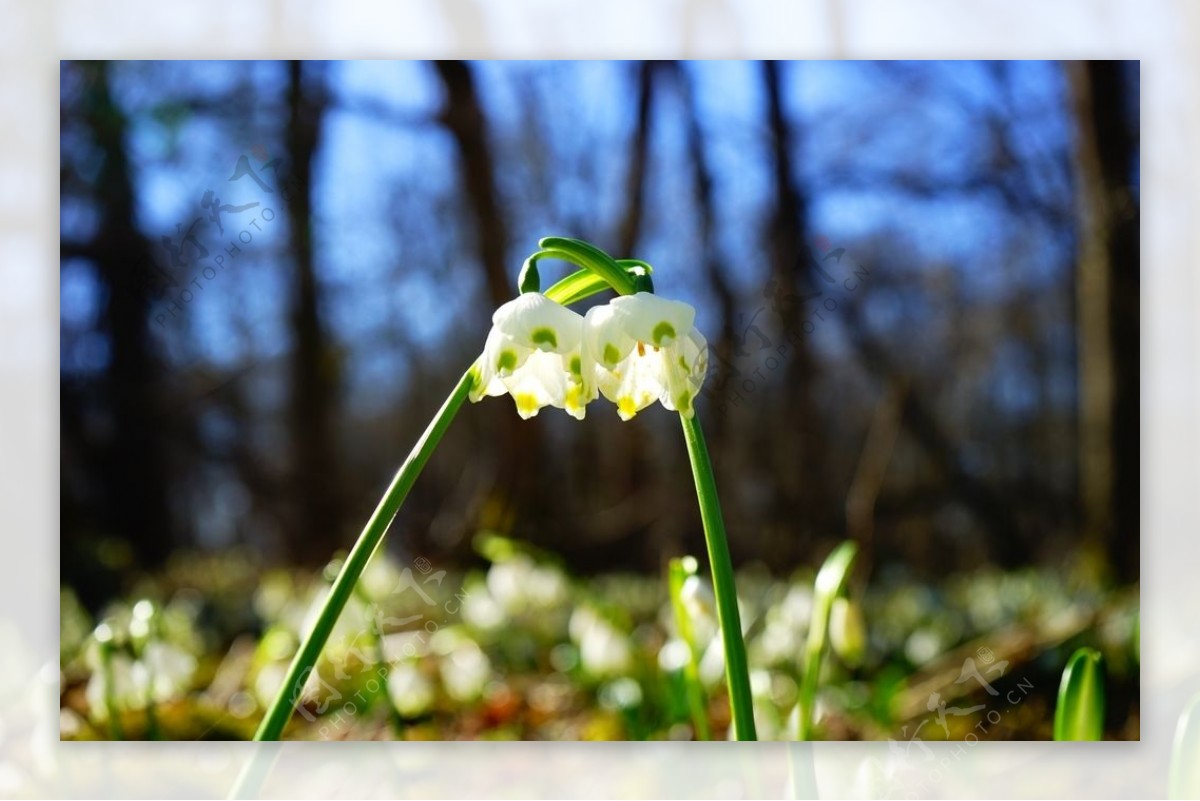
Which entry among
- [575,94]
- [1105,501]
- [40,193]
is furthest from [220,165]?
[1105,501]

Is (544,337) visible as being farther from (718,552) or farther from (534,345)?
(718,552)

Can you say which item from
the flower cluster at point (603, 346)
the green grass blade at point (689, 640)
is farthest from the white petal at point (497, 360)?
the green grass blade at point (689, 640)

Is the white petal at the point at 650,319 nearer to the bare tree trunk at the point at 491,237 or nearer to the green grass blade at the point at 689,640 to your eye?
the green grass blade at the point at 689,640

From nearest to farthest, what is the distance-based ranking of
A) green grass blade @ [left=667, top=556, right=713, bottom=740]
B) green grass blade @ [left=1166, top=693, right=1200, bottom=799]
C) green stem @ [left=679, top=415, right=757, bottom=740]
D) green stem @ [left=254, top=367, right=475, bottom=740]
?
green stem @ [left=254, top=367, right=475, bottom=740]
green stem @ [left=679, top=415, right=757, bottom=740]
green grass blade @ [left=667, top=556, right=713, bottom=740]
green grass blade @ [left=1166, top=693, right=1200, bottom=799]

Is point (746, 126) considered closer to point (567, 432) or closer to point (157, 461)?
point (567, 432)

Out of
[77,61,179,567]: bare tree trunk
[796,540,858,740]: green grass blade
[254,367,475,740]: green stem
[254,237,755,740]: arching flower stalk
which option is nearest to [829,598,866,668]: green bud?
[796,540,858,740]: green grass blade

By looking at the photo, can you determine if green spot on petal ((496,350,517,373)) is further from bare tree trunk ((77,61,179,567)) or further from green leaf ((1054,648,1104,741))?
green leaf ((1054,648,1104,741))

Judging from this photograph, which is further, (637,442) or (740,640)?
(637,442)
